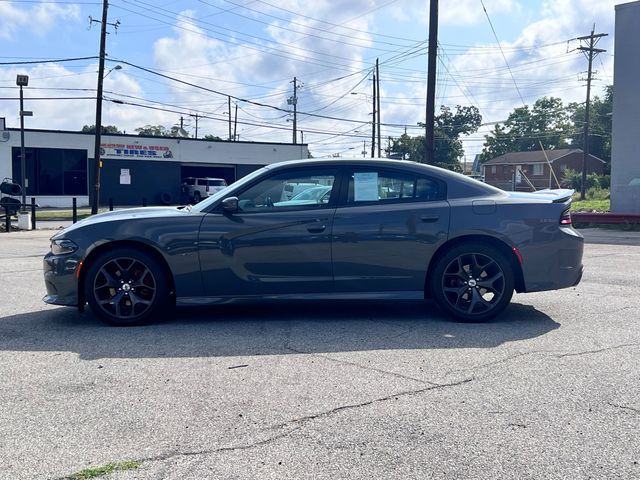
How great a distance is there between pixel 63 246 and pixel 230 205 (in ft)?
5.27

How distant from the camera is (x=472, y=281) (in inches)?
235

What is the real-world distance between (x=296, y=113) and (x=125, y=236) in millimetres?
55540

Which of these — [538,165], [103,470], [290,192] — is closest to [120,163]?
[290,192]

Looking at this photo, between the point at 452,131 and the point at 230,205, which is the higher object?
the point at 452,131

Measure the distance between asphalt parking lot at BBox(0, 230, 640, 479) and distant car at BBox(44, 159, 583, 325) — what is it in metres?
0.32

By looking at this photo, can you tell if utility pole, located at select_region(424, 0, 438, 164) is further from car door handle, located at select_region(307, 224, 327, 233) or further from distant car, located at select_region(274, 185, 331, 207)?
car door handle, located at select_region(307, 224, 327, 233)

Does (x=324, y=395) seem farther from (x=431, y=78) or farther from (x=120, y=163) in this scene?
(x=120, y=163)

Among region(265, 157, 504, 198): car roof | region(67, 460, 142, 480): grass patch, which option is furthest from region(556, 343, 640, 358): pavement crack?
region(67, 460, 142, 480): grass patch

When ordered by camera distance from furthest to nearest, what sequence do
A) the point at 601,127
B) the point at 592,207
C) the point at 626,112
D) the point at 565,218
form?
the point at 601,127 < the point at 592,207 < the point at 626,112 < the point at 565,218

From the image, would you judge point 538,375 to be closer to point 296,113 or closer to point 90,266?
point 90,266

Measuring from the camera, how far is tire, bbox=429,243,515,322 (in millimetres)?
5934

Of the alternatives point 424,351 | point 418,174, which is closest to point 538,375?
point 424,351

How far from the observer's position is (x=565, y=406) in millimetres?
3850

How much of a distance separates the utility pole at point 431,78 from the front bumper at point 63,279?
1549 cm
